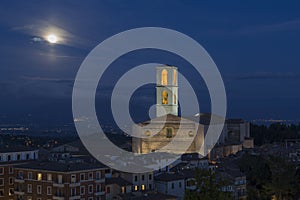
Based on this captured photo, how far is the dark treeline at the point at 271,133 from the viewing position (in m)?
82.1

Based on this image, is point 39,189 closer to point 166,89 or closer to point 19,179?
point 19,179

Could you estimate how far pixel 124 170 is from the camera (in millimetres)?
36062

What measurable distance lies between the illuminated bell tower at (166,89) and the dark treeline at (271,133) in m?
23.1

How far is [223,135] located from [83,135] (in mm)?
16545

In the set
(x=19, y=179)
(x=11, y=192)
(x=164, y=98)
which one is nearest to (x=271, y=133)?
(x=164, y=98)

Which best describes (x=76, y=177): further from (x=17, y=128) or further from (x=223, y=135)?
(x=17, y=128)

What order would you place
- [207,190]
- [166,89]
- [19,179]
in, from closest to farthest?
1. [207,190]
2. [19,179]
3. [166,89]

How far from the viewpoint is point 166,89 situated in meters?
62.0

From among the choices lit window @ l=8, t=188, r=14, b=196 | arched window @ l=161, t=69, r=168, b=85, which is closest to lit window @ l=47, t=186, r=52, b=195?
lit window @ l=8, t=188, r=14, b=196

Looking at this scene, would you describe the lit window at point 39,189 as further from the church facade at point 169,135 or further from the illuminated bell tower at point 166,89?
the illuminated bell tower at point 166,89

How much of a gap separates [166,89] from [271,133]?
91.3 feet

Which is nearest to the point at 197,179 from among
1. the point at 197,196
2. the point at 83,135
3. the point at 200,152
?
the point at 197,196

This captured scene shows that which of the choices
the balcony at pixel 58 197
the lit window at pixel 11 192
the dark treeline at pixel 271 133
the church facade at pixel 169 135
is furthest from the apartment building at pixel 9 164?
the dark treeline at pixel 271 133

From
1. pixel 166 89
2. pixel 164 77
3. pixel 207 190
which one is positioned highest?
pixel 164 77
